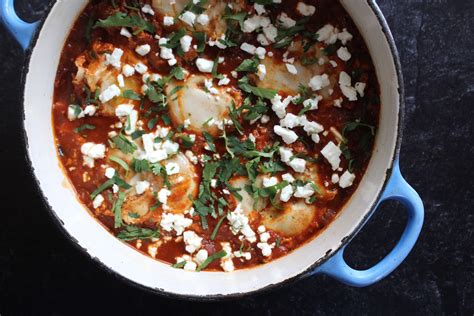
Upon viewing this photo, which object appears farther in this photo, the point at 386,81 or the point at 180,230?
the point at 180,230

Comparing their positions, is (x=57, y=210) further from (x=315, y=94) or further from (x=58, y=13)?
(x=315, y=94)

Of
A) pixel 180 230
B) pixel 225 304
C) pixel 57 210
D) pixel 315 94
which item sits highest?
pixel 315 94

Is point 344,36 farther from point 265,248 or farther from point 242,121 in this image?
point 265,248

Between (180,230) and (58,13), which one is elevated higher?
(58,13)

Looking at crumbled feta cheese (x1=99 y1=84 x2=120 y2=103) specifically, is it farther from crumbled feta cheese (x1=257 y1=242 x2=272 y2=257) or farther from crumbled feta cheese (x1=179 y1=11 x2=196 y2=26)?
crumbled feta cheese (x1=257 y1=242 x2=272 y2=257)

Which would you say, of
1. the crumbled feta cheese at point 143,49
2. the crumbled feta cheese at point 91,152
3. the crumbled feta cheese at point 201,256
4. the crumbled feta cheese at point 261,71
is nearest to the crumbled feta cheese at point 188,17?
the crumbled feta cheese at point 143,49

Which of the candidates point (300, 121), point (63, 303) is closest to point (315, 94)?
point (300, 121)

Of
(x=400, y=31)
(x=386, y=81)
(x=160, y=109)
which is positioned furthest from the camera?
(x=400, y=31)
